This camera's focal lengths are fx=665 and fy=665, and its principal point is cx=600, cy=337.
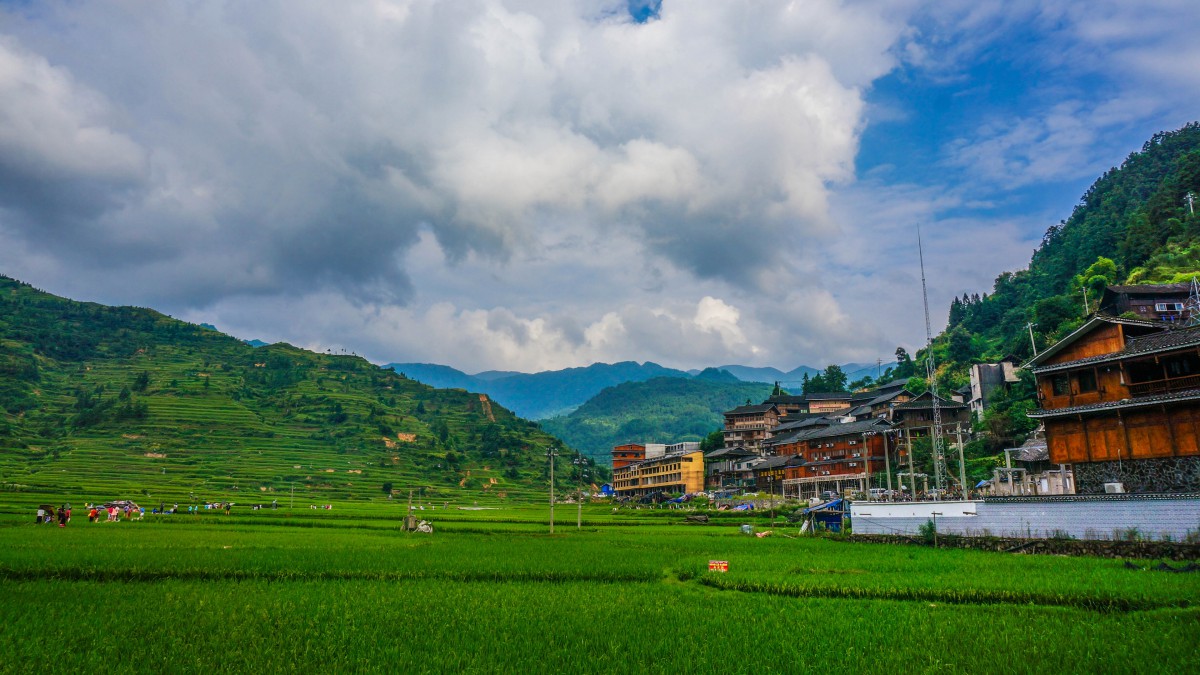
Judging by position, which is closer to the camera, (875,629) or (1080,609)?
(875,629)

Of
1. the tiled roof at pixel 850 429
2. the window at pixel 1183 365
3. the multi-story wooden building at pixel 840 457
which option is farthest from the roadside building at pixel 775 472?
the window at pixel 1183 365

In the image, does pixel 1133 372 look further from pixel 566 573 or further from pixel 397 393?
pixel 397 393

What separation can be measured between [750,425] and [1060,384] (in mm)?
72419

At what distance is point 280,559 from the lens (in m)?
21.2

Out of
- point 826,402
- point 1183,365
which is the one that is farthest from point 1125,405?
point 826,402

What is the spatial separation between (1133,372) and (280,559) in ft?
116

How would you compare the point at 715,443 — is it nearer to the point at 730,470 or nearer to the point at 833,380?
the point at 730,470

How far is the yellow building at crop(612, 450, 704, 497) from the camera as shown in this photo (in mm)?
96125

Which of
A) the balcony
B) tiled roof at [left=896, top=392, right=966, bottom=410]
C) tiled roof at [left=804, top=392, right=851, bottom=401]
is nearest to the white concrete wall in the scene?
the balcony

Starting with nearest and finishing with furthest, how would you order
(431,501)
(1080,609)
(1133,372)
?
1. (1080,609)
2. (1133,372)
3. (431,501)

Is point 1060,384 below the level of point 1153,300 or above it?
below

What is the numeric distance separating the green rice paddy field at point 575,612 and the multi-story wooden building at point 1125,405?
8821 millimetres

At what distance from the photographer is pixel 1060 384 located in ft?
106

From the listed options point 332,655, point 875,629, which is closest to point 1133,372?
point 875,629
